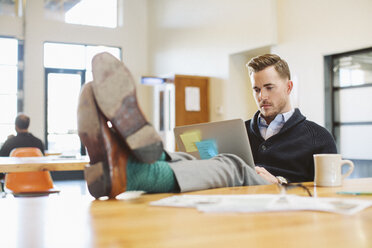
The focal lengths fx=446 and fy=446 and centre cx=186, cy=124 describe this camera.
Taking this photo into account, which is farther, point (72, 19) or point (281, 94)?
point (72, 19)

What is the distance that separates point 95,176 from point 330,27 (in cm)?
507

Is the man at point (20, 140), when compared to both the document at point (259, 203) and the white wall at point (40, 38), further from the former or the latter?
the white wall at point (40, 38)

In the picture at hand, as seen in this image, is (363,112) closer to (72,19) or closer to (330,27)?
(330,27)

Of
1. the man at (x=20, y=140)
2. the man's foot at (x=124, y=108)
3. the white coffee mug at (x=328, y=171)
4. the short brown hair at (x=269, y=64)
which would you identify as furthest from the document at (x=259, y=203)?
the man at (x=20, y=140)

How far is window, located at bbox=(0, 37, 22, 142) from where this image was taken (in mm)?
8882

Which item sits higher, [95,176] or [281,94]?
[281,94]

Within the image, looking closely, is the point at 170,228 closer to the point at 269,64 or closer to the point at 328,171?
the point at 328,171

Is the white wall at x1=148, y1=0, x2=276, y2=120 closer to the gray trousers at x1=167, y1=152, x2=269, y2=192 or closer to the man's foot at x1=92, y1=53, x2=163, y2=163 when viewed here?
the gray trousers at x1=167, y1=152, x2=269, y2=192

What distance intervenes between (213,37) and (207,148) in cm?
625

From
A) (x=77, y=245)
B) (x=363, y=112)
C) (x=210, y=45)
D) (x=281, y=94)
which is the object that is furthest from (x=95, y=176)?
(x=210, y=45)

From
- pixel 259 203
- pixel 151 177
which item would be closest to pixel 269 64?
pixel 151 177

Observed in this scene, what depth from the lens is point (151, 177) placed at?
1.16m

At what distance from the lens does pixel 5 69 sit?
350 inches

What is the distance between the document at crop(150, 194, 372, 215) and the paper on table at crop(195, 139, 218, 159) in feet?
1.83
